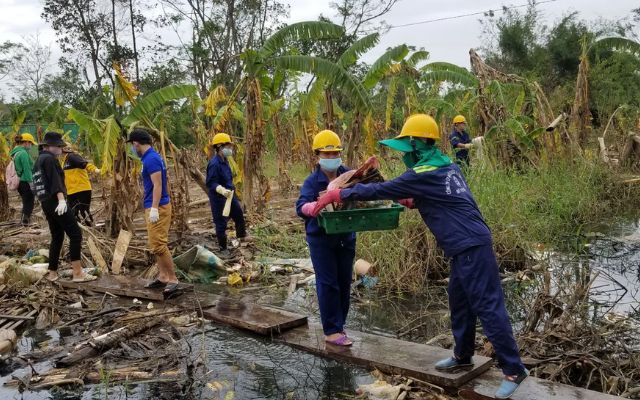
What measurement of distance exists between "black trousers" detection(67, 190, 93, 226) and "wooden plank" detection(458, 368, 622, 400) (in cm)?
768

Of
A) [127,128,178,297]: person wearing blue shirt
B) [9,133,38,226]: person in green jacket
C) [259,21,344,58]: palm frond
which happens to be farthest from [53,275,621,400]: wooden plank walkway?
[9,133,38,226]: person in green jacket

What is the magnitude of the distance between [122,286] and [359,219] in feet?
14.0

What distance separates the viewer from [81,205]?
32.3 feet

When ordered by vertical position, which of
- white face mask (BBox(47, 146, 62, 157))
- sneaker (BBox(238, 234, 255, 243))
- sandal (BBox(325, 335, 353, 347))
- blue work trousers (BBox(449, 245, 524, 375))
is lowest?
sandal (BBox(325, 335, 353, 347))

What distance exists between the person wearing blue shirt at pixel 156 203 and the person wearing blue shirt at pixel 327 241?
2606 mm

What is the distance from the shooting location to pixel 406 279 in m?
7.06

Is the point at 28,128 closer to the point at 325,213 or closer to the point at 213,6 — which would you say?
the point at 213,6

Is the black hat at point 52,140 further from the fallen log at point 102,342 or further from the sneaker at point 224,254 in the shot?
the sneaker at point 224,254

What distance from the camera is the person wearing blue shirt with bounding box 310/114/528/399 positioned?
3.73 meters

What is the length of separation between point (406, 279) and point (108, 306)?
3.63 metres

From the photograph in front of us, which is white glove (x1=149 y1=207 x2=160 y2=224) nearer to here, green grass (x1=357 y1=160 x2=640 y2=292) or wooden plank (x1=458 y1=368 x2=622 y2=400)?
green grass (x1=357 y1=160 x2=640 y2=292)

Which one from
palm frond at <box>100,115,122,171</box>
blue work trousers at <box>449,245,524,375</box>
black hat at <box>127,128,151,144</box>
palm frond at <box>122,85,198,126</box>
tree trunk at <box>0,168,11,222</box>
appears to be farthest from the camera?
tree trunk at <box>0,168,11,222</box>

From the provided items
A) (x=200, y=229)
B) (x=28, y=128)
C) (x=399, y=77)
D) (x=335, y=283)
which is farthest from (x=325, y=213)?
(x=28, y=128)

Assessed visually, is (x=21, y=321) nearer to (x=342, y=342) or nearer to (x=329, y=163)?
(x=342, y=342)
